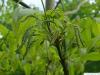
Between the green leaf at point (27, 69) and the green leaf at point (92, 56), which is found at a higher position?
the green leaf at point (92, 56)

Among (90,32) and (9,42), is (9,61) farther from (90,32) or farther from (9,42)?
(90,32)

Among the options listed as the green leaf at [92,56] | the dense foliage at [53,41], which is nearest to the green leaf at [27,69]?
the dense foliage at [53,41]

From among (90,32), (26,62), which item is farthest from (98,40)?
(26,62)

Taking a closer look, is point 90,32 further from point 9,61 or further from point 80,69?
point 9,61

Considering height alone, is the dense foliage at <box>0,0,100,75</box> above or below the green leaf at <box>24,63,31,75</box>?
above

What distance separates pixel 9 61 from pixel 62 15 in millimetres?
159

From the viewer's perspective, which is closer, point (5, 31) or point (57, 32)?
point (57, 32)

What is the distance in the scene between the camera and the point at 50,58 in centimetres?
51

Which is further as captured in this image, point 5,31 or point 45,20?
point 5,31

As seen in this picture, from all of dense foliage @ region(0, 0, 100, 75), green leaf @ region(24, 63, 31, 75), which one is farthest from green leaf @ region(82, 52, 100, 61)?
green leaf @ region(24, 63, 31, 75)

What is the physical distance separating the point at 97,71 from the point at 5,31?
0.64ft

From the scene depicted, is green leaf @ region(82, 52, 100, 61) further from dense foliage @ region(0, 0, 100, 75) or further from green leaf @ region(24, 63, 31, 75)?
green leaf @ region(24, 63, 31, 75)

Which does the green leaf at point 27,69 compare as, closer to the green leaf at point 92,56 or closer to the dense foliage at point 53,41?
the dense foliage at point 53,41

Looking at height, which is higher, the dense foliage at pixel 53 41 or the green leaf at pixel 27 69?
the dense foliage at pixel 53 41
